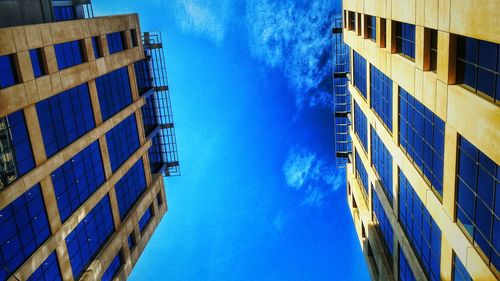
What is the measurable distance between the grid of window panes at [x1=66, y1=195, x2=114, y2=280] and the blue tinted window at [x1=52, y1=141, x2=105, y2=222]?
1.74m

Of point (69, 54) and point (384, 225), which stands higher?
point (69, 54)

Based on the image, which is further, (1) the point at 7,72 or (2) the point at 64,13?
(2) the point at 64,13

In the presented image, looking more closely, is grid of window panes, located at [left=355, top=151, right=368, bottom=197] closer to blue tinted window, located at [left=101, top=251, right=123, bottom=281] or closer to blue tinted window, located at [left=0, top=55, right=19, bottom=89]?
blue tinted window, located at [left=101, top=251, right=123, bottom=281]

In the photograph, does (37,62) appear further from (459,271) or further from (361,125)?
(361,125)

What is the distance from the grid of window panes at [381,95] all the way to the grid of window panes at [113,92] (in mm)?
23673

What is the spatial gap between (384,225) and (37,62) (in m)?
30.6

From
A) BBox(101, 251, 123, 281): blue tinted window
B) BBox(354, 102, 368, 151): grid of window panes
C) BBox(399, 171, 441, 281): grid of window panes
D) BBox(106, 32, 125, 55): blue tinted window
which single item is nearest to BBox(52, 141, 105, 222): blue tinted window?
BBox(101, 251, 123, 281): blue tinted window

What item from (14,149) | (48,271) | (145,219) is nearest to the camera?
(14,149)

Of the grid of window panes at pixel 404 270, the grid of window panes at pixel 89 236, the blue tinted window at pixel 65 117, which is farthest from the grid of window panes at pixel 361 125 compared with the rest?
the blue tinted window at pixel 65 117

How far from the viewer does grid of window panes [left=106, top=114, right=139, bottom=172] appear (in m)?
45.0

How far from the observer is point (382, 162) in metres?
41.6

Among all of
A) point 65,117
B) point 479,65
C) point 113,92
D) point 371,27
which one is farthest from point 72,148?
point 479,65

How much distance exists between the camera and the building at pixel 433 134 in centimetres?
1988

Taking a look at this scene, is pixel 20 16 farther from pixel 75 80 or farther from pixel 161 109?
pixel 161 109
